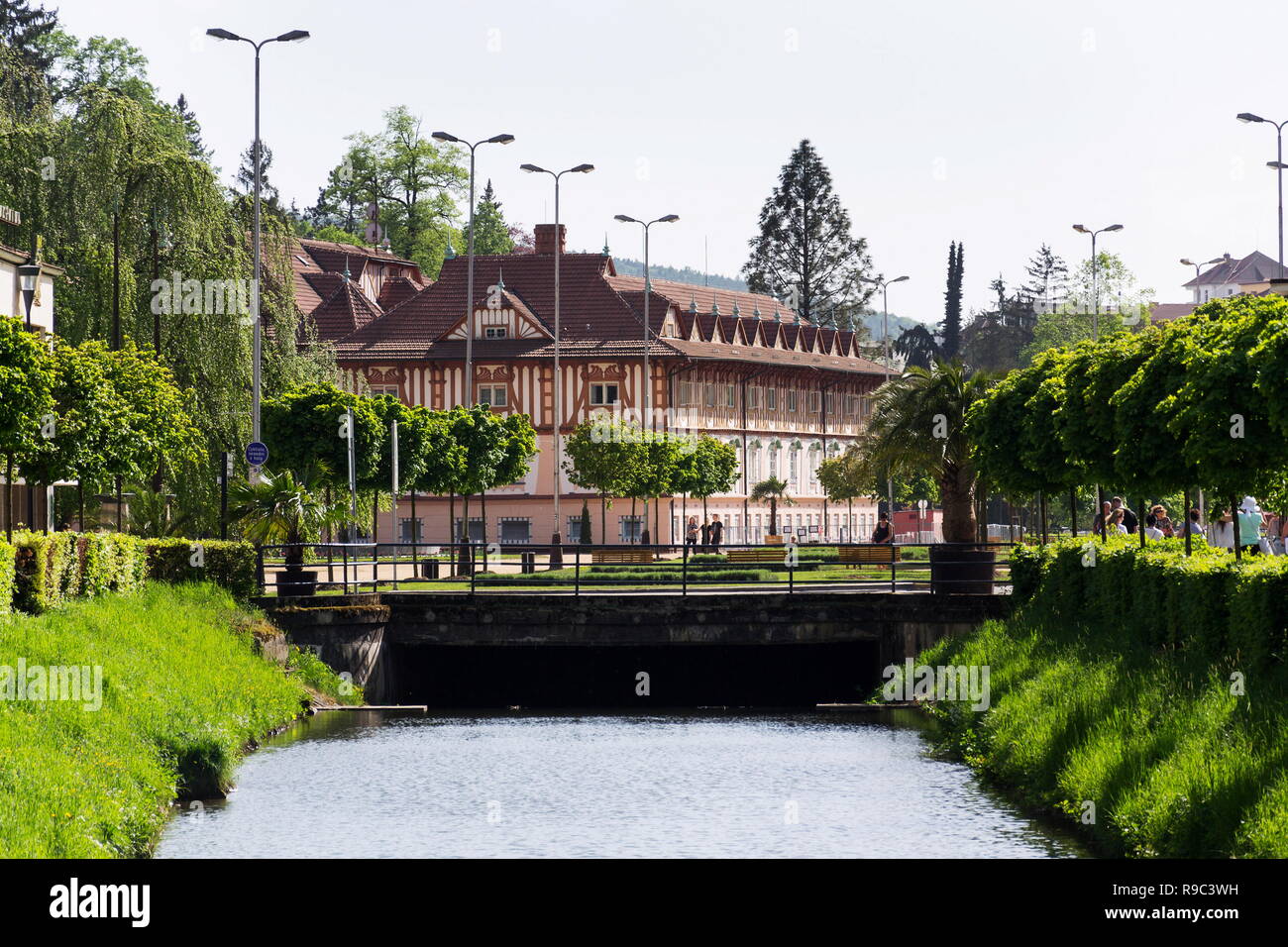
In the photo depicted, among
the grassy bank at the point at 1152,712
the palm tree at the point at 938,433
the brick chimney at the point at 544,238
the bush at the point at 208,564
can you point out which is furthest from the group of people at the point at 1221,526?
the brick chimney at the point at 544,238

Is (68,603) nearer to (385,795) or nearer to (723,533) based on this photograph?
(385,795)

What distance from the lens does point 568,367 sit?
88.1m

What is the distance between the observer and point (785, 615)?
37312 mm

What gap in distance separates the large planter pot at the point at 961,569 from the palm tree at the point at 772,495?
47421 millimetres

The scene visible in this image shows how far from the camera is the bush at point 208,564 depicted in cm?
3575

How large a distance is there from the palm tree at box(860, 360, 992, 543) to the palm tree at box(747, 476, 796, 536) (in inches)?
1611

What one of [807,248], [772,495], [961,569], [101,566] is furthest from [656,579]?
[807,248]

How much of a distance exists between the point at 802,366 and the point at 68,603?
73.2 metres

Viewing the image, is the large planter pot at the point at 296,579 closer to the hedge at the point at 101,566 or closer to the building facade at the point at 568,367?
the hedge at the point at 101,566

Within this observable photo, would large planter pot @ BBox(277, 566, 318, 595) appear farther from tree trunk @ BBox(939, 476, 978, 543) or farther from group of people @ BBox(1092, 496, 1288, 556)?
tree trunk @ BBox(939, 476, 978, 543)

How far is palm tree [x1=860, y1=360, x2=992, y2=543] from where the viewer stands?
45.0 m

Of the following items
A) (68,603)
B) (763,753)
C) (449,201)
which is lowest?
(763,753)
